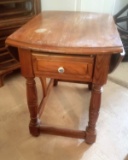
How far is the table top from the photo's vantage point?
0.82 metres

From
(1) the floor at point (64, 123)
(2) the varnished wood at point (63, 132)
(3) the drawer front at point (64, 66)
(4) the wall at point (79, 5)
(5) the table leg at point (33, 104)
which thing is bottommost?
(1) the floor at point (64, 123)

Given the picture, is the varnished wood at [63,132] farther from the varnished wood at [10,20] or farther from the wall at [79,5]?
the wall at [79,5]

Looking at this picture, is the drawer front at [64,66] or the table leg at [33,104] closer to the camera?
the drawer front at [64,66]

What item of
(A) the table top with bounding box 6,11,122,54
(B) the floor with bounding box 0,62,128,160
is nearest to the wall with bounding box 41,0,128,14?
(A) the table top with bounding box 6,11,122,54

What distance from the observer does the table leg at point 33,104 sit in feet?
3.37

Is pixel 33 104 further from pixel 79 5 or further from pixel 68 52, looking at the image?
pixel 79 5

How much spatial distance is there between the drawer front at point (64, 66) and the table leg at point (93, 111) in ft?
0.30

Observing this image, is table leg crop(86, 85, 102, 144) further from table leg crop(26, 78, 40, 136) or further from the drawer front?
table leg crop(26, 78, 40, 136)

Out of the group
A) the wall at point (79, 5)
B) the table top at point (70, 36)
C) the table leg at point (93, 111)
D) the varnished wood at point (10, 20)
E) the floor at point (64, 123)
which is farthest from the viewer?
the wall at point (79, 5)

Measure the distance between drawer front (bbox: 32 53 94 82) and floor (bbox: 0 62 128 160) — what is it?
0.53 metres

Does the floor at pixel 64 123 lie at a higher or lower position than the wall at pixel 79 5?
lower

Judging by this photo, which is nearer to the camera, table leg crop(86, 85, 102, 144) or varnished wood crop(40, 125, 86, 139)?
table leg crop(86, 85, 102, 144)

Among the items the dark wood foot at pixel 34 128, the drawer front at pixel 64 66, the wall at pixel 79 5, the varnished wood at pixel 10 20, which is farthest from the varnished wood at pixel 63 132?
the wall at pixel 79 5

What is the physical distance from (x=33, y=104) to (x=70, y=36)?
48cm
